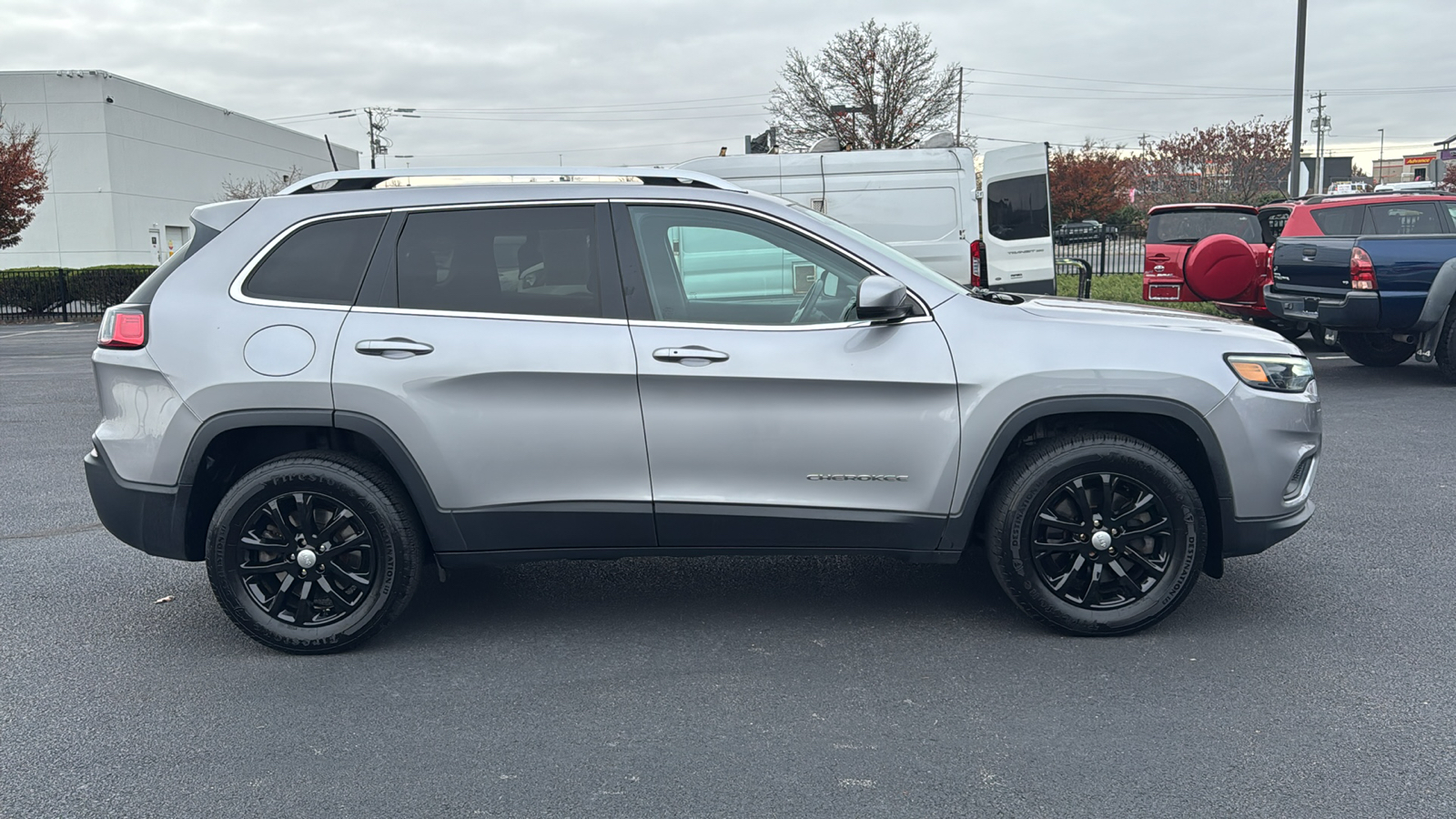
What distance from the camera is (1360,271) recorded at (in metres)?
10.6

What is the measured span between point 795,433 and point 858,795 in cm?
140

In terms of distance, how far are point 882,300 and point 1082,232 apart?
146 feet

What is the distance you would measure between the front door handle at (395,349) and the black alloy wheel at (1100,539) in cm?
233

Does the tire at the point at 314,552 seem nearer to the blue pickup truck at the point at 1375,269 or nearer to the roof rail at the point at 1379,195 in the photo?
the blue pickup truck at the point at 1375,269

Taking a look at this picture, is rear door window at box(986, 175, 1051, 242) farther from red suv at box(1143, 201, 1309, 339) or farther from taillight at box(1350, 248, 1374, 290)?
taillight at box(1350, 248, 1374, 290)

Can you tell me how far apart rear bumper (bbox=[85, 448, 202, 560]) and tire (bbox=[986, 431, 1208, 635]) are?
3.04 meters

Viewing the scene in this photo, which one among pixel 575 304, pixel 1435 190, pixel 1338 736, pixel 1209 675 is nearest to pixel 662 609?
pixel 575 304

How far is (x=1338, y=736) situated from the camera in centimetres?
345

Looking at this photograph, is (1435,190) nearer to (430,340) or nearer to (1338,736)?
(1338,736)

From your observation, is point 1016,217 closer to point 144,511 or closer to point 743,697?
point 743,697

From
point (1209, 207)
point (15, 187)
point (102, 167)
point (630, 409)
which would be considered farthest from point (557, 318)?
point (102, 167)

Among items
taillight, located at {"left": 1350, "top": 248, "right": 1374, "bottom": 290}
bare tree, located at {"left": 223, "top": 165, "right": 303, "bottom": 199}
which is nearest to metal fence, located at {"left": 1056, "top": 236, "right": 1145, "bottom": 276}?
taillight, located at {"left": 1350, "top": 248, "right": 1374, "bottom": 290}

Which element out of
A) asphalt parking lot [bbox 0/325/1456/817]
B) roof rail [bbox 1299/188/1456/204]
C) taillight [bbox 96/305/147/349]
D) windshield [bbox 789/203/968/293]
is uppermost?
roof rail [bbox 1299/188/1456/204]

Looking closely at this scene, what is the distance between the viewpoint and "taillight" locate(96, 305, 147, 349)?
4223 mm
